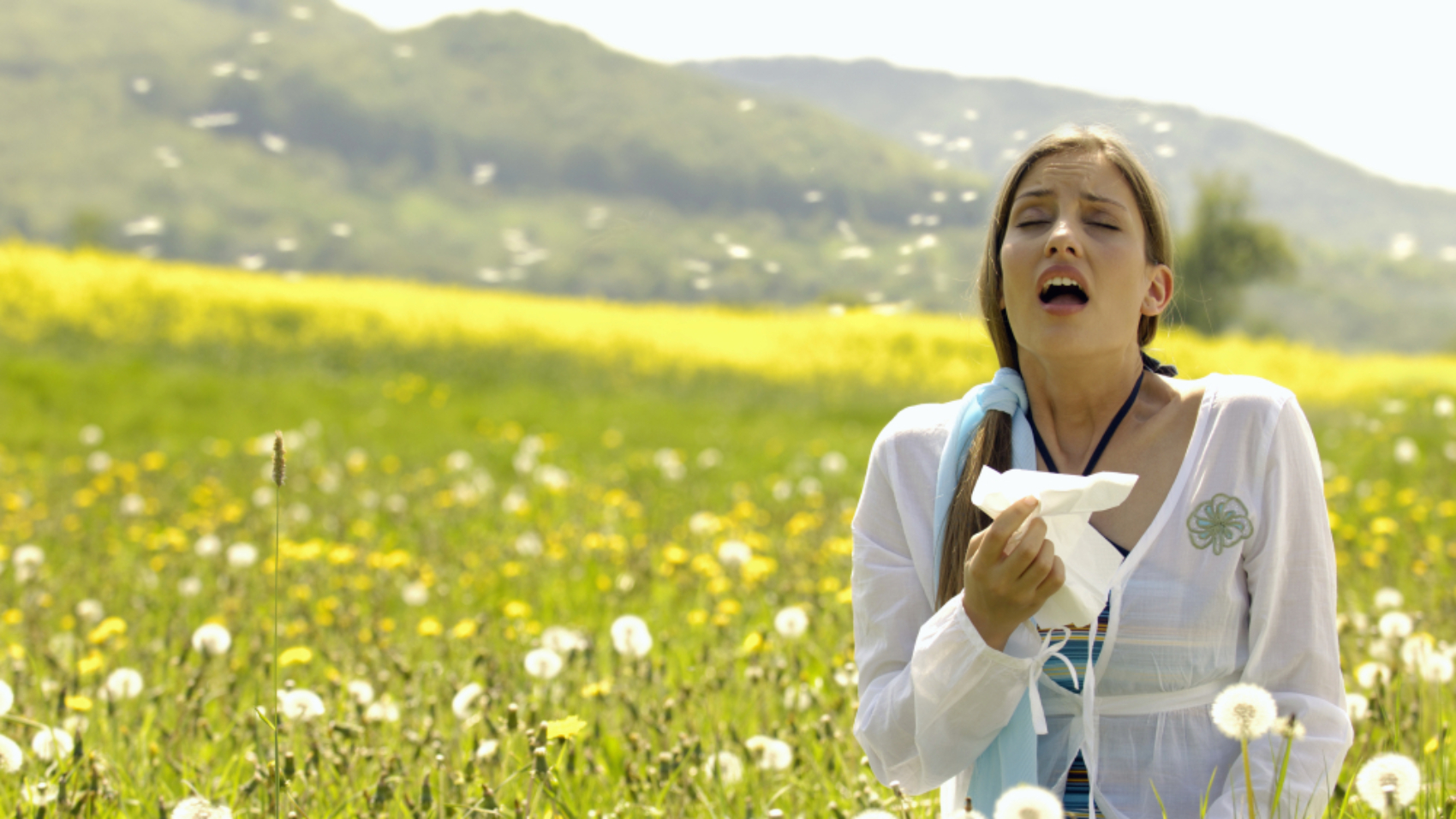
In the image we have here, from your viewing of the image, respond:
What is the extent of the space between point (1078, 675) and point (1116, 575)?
6.8 inches

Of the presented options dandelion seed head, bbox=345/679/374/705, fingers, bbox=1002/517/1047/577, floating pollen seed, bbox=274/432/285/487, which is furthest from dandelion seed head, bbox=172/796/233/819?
fingers, bbox=1002/517/1047/577

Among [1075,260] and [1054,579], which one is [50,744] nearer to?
[1054,579]

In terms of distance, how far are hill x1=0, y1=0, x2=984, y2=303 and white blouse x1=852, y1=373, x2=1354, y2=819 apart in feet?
2.35

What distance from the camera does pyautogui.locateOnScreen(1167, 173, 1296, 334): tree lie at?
3478 centimetres

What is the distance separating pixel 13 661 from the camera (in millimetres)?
2678

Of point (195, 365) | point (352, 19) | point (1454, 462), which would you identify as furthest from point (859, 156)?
point (352, 19)

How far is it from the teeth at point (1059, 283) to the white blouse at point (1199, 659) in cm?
22

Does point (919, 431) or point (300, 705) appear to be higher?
point (919, 431)

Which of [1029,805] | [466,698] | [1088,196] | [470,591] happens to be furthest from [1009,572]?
[470,591]

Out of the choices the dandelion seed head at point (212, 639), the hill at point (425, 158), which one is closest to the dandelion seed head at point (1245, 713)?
the hill at point (425, 158)

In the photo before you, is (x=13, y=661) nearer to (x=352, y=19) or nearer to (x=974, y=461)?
(x=974, y=461)

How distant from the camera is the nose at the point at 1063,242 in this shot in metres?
1.39

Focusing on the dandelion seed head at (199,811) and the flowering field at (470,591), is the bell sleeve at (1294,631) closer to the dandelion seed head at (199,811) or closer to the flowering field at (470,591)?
the flowering field at (470,591)

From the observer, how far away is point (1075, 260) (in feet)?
4.58
